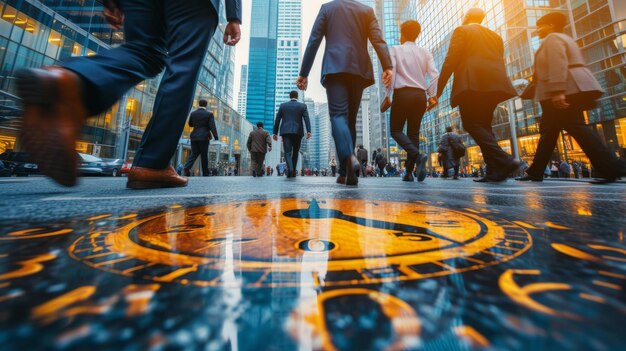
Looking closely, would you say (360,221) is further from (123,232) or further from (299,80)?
(299,80)

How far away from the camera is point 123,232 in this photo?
0.53 metres

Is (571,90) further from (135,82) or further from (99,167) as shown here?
(99,167)

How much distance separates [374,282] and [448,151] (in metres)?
6.78

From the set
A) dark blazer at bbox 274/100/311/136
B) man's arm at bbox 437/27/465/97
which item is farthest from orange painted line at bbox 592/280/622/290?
dark blazer at bbox 274/100/311/136

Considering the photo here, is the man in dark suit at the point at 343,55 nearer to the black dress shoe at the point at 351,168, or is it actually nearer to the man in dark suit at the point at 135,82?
the black dress shoe at the point at 351,168

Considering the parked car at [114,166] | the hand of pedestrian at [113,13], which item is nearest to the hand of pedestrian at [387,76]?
the hand of pedestrian at [113,13]

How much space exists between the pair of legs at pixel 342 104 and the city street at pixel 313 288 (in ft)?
5.89

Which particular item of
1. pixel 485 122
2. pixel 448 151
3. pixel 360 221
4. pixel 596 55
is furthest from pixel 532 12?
pixel 360 221

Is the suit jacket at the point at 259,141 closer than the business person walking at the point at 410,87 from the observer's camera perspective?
No

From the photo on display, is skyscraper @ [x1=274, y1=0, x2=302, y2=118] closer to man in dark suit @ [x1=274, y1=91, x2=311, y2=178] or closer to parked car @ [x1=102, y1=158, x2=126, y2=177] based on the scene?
parked car @ [x1=102, y1=158, x2=126, y2=177]

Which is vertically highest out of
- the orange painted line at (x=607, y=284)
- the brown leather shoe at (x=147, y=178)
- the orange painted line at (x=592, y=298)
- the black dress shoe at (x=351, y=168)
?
the black dress shoe at (x=351, y=168)

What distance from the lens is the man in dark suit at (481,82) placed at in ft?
8.61

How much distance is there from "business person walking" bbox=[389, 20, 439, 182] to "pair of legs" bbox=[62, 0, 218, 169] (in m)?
2.36

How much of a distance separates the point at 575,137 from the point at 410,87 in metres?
1.73
